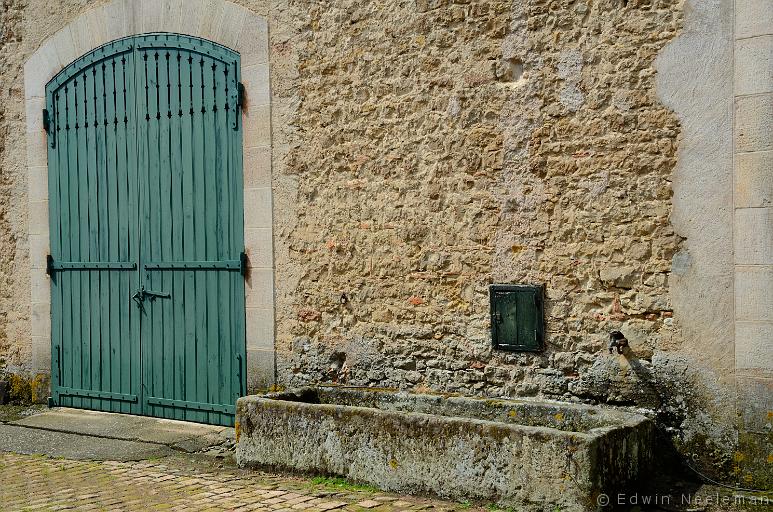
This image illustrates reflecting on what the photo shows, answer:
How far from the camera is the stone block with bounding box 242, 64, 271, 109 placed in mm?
6227

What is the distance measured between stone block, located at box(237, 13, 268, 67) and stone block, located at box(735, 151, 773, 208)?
319cm

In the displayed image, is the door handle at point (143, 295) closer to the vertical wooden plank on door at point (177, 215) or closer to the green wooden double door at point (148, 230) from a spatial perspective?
the green wooden double door at point (148, 230)

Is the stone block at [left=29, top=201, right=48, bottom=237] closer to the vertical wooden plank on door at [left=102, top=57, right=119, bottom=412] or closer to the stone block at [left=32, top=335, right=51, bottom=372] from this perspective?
the vertical wooden plank on door at [left=102, top=57, right=119, bottom=412]

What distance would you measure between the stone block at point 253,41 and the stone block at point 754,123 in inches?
123

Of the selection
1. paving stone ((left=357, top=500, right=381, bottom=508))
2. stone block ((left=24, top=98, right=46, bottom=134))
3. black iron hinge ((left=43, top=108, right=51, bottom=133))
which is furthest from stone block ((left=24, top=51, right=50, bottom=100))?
paving stone ((left=357, top=500, right=381, bottom=508))

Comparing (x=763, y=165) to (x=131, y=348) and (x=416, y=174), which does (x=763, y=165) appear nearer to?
(x=416, y=174)

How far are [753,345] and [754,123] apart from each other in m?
1.07

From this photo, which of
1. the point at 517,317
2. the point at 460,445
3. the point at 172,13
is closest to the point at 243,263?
the point at 172,13

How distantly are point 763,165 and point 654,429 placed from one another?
1.41 meters

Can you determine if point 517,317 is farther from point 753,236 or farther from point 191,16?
point 191,16

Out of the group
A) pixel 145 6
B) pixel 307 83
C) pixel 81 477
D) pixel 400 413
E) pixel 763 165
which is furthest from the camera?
pixel 145 6

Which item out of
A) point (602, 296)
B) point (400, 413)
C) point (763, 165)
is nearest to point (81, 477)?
point (400, 413)

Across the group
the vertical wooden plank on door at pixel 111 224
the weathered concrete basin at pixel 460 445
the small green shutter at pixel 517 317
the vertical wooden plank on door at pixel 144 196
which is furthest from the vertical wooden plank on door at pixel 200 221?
the small green shutter at pixel 517 317

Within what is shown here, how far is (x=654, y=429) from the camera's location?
15.4 feet
